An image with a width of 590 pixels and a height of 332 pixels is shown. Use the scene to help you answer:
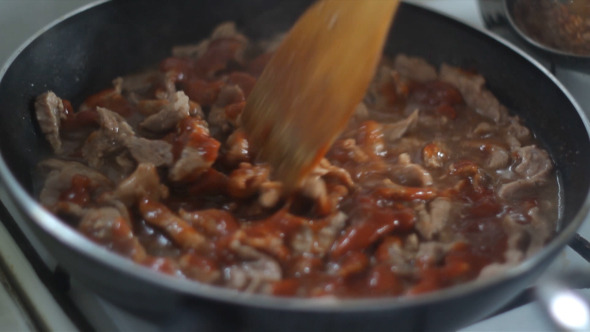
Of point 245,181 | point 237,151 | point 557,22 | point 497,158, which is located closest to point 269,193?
point 245,181

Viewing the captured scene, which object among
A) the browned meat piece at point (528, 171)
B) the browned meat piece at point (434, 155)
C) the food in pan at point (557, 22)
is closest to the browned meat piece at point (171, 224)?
the browned meat piece at point (434, 155)

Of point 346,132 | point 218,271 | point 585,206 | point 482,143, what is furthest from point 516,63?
point 218,271

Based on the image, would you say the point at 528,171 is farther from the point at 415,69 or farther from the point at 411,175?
the point at 415,69

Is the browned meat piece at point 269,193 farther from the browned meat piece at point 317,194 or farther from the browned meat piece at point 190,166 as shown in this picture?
the browned meat piece at point 190,166

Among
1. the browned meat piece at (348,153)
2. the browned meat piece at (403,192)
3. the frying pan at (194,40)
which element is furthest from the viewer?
the browned meat piece at (348,153)

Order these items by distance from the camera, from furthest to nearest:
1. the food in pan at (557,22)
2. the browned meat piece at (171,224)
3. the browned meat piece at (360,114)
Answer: the browned meat piece at (360,114) < the food in pan at (557,22) < the browned meat piece at (171,224)

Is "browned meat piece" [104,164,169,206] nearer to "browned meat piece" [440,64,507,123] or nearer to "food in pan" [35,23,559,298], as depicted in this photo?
"food in pan" [35,23,559,298]

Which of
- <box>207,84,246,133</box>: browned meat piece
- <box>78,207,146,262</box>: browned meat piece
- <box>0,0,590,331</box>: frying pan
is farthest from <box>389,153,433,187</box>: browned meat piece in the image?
<box>78,207,146,262</box>: browned meat piece
